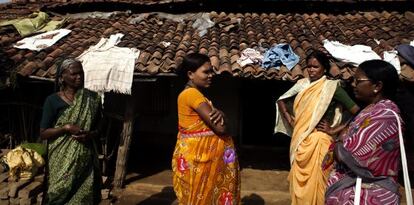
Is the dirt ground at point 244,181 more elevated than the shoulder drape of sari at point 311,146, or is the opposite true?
the shoulder drape of sari at point 311,146

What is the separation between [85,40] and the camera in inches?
275

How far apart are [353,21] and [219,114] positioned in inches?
250

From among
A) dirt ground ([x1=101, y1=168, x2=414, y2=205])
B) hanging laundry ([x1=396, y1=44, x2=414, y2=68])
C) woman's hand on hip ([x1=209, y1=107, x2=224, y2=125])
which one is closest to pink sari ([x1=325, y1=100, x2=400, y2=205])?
hanging laundry ([x1=396, y1=44, x2=414, y2=68])

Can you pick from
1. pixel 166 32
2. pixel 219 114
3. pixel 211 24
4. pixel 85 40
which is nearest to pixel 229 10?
pixel 211 24

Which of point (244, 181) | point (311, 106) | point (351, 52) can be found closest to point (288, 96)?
point (311, 106)

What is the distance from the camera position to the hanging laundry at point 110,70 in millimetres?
5770

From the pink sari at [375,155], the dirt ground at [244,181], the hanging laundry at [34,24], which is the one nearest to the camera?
the pink sari at [375,155]

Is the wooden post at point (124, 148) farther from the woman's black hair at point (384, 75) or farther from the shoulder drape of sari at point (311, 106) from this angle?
the woman's black hair at point (384, 75)

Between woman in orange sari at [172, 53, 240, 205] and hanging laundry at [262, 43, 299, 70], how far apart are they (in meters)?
3.11

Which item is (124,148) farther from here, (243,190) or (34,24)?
(34,24)

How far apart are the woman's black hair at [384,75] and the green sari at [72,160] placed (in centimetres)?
230

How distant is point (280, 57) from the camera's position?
5.88 metres

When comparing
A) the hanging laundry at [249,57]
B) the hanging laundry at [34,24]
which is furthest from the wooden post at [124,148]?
the hanging laundry at [34,24]

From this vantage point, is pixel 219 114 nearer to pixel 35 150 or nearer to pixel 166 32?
pixel 35 150
